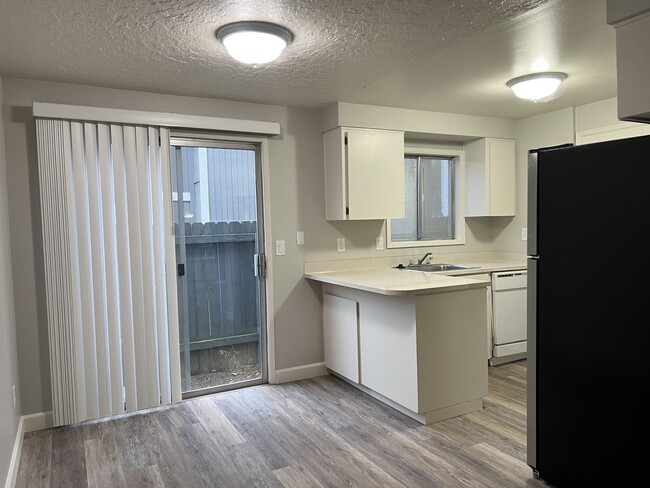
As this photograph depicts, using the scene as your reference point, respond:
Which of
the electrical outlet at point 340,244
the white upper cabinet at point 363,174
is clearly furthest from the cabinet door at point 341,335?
the white upper cabinet at point 363,174

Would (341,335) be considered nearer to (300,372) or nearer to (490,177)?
(300,372)

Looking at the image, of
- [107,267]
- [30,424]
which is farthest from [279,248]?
[30,424]

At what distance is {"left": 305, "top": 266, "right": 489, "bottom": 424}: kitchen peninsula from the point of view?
297cm

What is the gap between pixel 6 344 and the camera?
2566 mm

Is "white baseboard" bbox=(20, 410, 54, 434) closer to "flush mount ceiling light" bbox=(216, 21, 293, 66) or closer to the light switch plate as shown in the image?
the light switch plate

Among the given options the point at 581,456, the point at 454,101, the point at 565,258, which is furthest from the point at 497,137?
the point at 581,456

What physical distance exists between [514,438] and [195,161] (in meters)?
2.87

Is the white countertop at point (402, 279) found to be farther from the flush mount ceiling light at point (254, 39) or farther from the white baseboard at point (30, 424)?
the white baseboard at point (30, 424)

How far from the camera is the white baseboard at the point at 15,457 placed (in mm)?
2383

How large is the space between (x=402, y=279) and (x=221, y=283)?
1.42 metres

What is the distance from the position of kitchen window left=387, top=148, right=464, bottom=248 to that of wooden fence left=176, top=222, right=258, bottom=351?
4.77 ft

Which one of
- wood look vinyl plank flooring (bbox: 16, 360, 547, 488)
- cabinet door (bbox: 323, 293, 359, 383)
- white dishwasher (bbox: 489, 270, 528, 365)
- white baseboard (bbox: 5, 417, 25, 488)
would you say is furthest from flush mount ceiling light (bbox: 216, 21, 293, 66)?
white dishwasher (bbox: 489, 270, 528, 365)

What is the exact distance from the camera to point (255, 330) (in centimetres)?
391

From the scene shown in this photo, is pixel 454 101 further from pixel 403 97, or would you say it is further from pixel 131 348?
pixel 131 348
